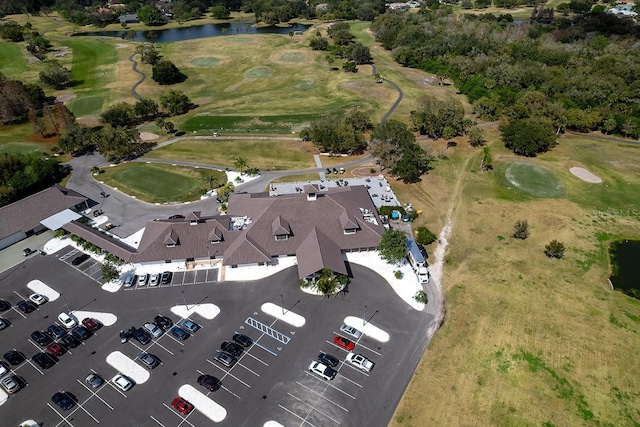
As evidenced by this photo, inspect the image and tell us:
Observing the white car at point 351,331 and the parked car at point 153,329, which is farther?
the parked car at point 153,329

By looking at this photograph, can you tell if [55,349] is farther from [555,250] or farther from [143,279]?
[555,250]

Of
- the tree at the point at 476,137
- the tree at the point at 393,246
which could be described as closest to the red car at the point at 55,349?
the tree at the point at 393,246

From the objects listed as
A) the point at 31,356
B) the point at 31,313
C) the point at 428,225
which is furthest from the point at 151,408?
the point at 428,225

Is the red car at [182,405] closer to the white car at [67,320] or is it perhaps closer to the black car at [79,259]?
the white car at [67,320]

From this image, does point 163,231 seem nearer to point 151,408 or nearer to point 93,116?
point 151,408

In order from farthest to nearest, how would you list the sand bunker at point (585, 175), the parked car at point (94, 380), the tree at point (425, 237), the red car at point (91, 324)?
the sand bunker at point (585, 175)
the tree at point (425, 237)
the red car at point (91, 324)
the parked car at point (94, 380)
